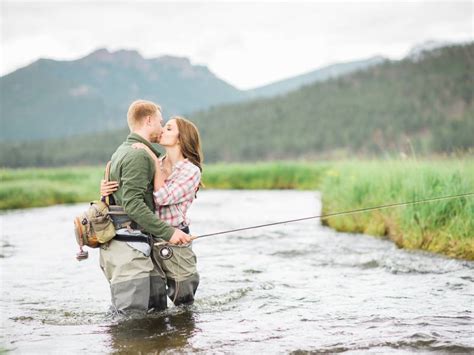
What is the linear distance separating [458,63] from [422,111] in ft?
27.2

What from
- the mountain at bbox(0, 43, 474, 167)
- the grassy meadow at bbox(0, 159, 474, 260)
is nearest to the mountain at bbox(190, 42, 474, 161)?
the mountain at bbox(0, 43, 474, 167)

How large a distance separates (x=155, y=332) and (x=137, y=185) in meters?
1.16

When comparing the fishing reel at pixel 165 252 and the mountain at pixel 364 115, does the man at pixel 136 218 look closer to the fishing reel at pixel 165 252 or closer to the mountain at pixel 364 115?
the fishing reel at pixel 165 252

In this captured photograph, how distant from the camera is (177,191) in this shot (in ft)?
17.1

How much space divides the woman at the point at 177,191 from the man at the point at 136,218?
0.32 ft

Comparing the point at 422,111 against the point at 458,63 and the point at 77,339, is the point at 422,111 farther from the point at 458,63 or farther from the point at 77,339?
the point at 77,339

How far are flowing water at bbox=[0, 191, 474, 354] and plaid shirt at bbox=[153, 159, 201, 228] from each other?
84 cm

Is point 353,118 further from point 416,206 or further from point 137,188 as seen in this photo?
point 137,188

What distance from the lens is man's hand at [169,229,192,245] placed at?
5098 mm

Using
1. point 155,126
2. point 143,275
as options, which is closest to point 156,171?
point 155,126

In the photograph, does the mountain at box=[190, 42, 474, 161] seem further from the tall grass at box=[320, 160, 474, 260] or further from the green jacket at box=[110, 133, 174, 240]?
the green jacket at box=[110, 133, 174, 240]

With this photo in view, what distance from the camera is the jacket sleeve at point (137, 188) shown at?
4.90 m

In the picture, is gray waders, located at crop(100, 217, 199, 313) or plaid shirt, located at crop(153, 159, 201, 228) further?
plaid shirt, located at crop(153, 159, 201, 228)

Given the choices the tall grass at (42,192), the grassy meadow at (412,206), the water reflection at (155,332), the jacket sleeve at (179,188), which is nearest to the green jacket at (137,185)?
the jacket sleeve at (179,188)
